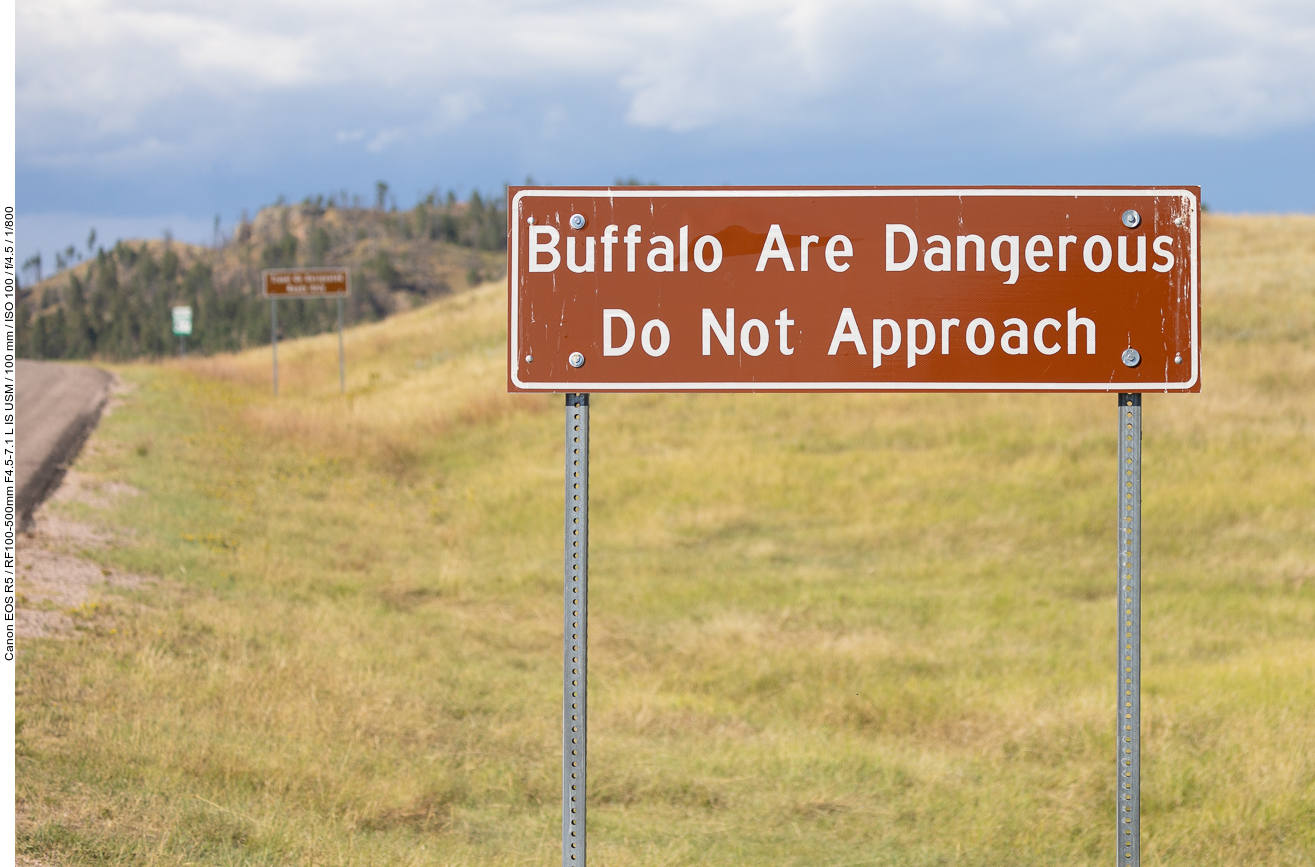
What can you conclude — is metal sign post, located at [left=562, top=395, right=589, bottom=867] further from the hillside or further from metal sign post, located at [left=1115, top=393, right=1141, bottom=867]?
the hillside

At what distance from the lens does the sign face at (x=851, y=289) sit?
3.12 m

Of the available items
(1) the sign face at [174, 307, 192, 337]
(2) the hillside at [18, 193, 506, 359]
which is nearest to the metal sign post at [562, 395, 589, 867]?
(1) the sign face at [174, 307, 192, 337]

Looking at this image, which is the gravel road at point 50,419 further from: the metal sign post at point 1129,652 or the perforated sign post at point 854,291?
the metal sign post at point 1129,652

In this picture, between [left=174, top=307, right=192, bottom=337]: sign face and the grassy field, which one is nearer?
the grassy field

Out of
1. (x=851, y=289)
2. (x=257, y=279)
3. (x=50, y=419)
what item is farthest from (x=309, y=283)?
(x=257, y=279)

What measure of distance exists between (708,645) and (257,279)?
146 m

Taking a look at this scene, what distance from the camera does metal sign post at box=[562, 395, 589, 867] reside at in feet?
9.78

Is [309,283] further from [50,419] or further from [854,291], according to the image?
[854,291]

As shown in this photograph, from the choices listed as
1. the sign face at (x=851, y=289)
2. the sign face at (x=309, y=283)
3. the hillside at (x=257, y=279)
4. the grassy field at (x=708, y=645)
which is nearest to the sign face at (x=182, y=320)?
the sign face at (x=309, y=283)

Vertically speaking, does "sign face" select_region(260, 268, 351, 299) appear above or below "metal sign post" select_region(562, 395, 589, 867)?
above

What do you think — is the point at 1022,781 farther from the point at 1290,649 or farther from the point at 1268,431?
the point at 1268,431

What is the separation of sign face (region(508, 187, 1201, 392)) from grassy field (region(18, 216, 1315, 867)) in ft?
7.81

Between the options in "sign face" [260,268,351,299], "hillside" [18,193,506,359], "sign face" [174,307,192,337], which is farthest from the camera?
"hillside" [18,193,506,359]

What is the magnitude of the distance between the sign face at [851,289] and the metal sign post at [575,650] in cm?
26
